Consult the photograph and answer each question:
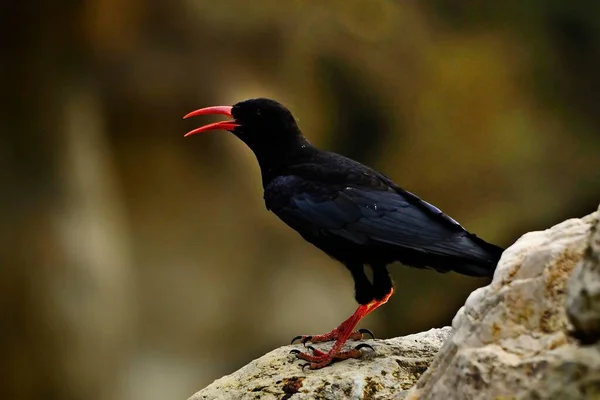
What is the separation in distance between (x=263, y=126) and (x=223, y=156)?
124 inches

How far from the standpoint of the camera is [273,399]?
2.95 m

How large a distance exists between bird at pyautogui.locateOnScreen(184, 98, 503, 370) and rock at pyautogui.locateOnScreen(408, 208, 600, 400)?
93 centimetres

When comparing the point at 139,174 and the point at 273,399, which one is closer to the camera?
the point at 273,399

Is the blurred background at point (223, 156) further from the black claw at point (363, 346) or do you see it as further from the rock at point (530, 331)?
the rock at point (530, 331)

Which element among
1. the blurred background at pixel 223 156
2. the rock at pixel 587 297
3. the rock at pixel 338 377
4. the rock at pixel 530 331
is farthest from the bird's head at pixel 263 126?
the blurred background at pixel 223 156

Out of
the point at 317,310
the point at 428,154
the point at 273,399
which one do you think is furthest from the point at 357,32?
the point at 273,399

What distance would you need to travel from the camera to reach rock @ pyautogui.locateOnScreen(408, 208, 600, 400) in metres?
1.45

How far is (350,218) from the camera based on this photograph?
325 cm

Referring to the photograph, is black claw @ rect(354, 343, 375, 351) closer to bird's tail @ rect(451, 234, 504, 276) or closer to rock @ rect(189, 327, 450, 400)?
rock @ rect(189, 327, 450, 400)

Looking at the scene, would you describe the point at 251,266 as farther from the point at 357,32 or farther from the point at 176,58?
the point at 357,32

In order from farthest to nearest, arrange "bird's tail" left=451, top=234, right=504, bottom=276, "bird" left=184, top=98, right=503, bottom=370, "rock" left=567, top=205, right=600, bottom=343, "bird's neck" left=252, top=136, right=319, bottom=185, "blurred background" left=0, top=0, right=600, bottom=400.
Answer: "blurred background" left=0, top=0, right=600, bottom=400, "bird's neck" left=252, top=136, right=319, bottom=185, "bird" left=184, top=98, right=503, bottom=370, "bird's tail" left=451, top=234, right=504, bottom=276, "rock" left=567, top=205, right=600, bottom=343

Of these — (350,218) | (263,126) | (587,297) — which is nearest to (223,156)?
(263,126)

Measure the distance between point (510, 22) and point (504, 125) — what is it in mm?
1084

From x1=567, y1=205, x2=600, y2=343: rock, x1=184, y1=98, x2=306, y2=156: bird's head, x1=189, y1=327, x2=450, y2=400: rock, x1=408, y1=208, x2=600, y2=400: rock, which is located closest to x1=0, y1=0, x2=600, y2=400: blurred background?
x1=184, y1=98, x2=306, y2=156: bird's head
